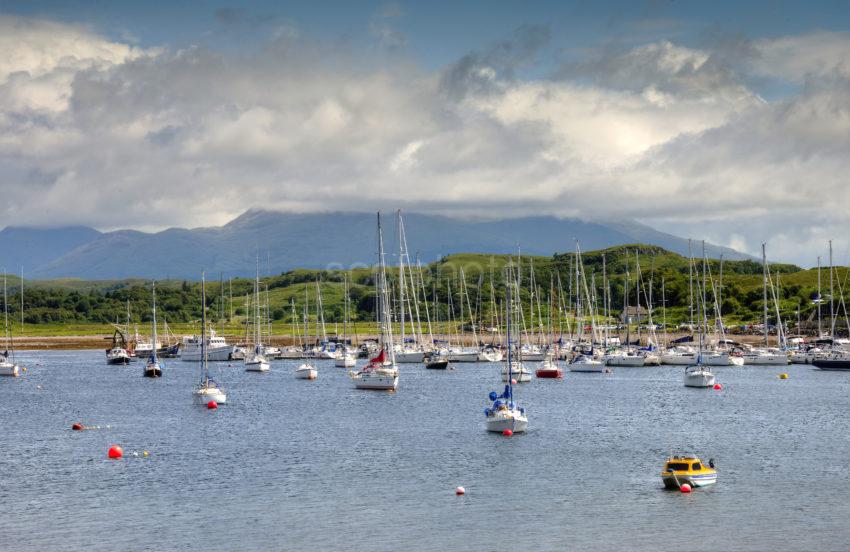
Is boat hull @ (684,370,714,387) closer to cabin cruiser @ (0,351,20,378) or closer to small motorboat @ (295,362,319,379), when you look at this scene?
small motorboat @ (295,362,319,379)

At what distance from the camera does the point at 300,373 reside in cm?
14750

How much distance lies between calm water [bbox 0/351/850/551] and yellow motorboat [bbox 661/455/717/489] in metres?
1.09

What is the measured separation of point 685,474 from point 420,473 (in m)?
15.7

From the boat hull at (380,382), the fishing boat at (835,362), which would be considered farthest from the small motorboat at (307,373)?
the fishing boat at (835,362)

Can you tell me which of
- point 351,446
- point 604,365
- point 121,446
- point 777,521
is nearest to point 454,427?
point 351,446

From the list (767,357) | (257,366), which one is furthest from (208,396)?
(767,357)

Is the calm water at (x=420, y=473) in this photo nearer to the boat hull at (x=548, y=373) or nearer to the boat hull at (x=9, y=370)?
the boat hull at (x=548, y=373)

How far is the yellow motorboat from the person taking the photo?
59.0 metres

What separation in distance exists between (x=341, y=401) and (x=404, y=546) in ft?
209

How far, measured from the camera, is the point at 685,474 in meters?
58.9

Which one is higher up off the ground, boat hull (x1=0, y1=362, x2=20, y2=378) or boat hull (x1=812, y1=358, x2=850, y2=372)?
boat hull (x1=0, y1=362, x2=20, y2=378)

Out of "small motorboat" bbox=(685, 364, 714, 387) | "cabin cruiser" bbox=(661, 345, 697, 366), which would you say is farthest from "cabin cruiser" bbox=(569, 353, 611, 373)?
"small motorboat" bbox=(685, 364, 714, 387)

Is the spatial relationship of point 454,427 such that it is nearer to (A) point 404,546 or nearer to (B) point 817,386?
(A) point 404,546

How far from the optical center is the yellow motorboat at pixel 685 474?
194 feet
